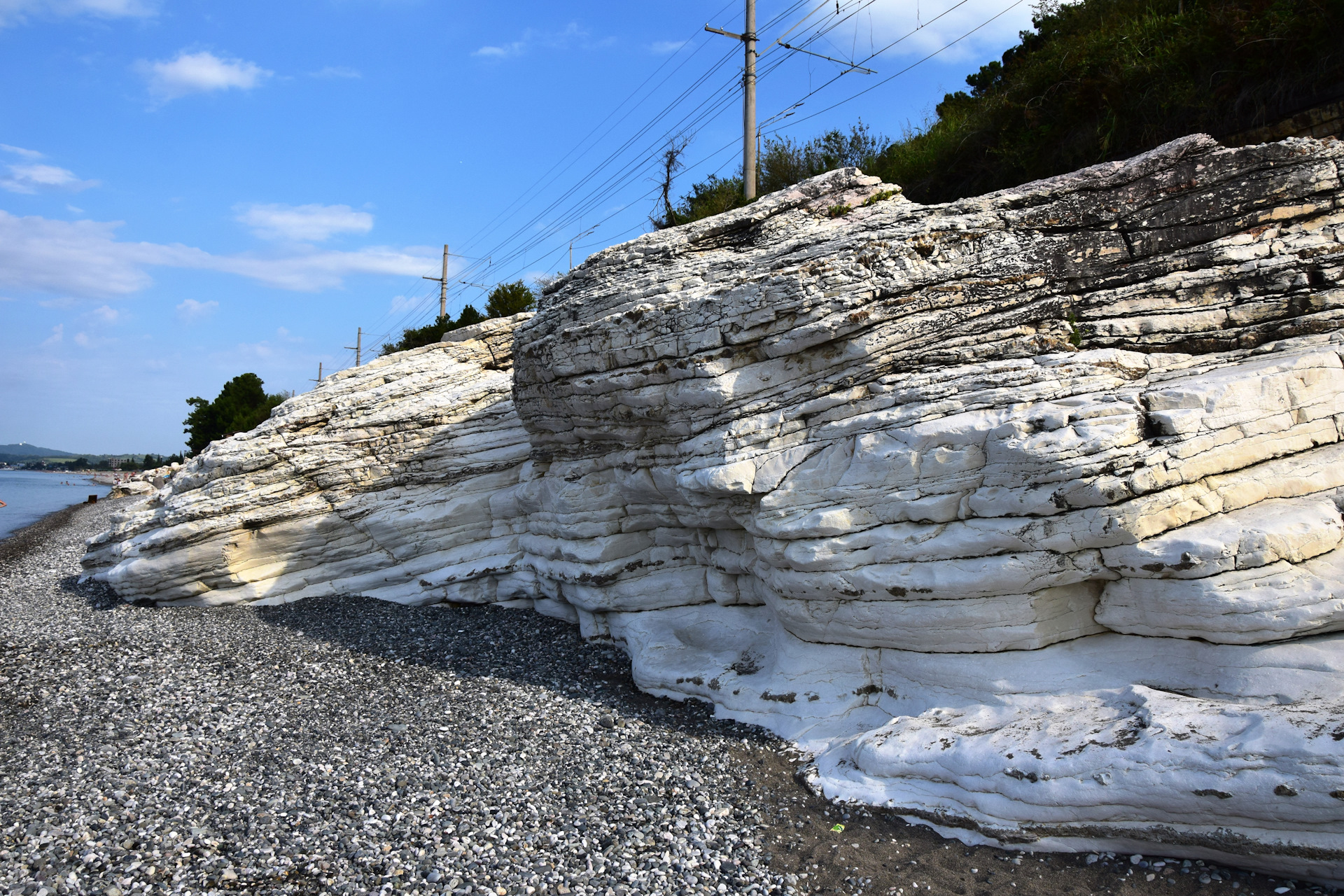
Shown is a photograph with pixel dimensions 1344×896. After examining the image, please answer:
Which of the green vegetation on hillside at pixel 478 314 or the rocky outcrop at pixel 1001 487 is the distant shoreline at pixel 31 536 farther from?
the rocky outcrop at pixel 1001 487

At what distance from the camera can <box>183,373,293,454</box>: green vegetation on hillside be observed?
50794 mm

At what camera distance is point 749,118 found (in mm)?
15617

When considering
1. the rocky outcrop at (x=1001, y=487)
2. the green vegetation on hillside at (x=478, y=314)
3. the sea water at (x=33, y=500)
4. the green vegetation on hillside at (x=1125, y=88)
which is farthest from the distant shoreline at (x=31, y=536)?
the green vegetation on hillside at (x=1125, y=88)

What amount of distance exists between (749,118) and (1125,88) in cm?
713

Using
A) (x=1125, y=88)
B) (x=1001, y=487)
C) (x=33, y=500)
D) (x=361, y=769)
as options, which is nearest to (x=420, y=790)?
(x=361, y=769)

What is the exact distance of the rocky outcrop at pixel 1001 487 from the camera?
551 centimetres

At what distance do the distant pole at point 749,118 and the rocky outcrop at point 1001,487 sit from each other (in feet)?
21.2

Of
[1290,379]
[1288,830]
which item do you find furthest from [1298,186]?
[1288,830]

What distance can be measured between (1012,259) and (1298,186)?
9.23 ft

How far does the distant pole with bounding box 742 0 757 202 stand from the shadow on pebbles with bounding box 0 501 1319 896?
10.5 metres

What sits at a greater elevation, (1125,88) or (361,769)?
(1125,88)

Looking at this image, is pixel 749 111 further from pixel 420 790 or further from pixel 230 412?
pixel 230 412

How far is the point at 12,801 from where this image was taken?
6578 mm

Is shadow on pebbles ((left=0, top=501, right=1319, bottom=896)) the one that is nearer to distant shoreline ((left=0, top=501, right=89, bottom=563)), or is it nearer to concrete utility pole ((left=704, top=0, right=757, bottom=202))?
concrete utility pole ((left=704, top=0, right=757, bottom=202))
